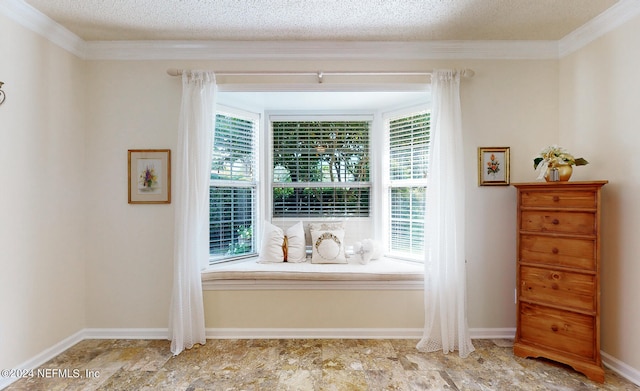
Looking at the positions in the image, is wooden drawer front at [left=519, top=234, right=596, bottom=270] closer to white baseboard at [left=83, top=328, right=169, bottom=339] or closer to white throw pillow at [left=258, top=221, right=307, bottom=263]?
white throw pillow at [left=258, top=221, right=307, bottom=263]

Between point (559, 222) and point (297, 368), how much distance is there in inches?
85.6

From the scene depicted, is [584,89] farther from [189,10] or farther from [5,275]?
[5,275]

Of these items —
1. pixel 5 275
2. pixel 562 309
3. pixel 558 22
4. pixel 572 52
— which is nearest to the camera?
pixel 5 275

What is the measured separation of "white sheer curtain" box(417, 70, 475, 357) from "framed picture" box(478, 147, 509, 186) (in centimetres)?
30

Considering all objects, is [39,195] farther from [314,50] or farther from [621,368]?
[621,368]

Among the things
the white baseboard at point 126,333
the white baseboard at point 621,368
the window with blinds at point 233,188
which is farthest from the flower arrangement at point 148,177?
the white baseboard at point 621,368

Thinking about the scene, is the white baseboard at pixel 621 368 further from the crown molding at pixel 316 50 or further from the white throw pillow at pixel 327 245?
the crown molding at pixel 316 50

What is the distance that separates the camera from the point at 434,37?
2781 millimetres

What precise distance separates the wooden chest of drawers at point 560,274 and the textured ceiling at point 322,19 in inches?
49.9

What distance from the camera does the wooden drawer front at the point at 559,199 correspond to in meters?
2.27

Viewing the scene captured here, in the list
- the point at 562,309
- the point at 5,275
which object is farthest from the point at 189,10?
the point at 562,309

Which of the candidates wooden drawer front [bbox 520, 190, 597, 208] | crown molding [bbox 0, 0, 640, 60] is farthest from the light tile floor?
crown molding [bbox 0, 0, 640, 60]

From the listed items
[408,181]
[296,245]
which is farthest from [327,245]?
[408,181]

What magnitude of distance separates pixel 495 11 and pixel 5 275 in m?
3.87
